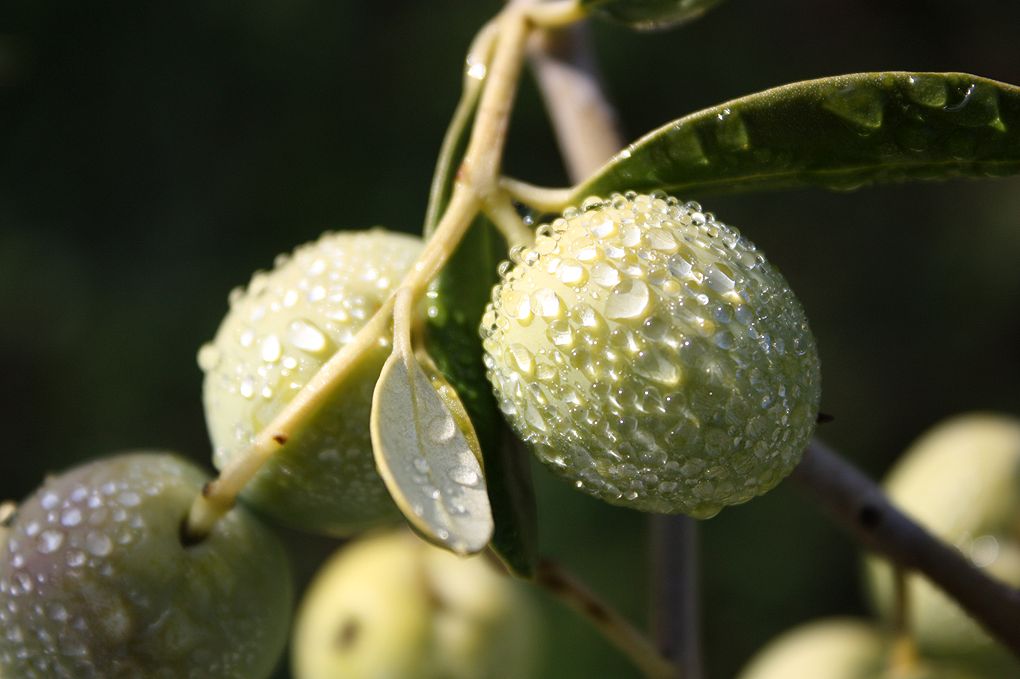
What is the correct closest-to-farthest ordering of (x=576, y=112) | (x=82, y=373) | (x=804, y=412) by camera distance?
(x=804, y=412) < (x=576, y=112) < (x=82, y=373)

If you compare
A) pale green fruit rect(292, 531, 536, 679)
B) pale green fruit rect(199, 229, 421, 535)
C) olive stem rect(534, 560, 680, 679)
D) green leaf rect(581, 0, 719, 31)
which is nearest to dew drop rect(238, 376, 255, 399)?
pale green fruit rect(199, 229, 421, 535)

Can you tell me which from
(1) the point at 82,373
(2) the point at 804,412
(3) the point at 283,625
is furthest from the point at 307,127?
(2) the point at 804,412

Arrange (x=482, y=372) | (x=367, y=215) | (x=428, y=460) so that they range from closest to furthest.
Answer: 1. (x=428, y=460)
2. (x=482, y=372)
3. (x=367, y=215)

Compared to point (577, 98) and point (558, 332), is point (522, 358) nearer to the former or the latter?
point (558, 332)

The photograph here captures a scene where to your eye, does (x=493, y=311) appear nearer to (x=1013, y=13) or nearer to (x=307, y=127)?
(x=307, y=127)

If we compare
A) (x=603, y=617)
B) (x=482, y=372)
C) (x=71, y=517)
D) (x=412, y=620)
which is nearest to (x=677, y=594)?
(x=603, y=617)

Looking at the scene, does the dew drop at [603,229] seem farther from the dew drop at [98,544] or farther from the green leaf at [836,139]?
the dew drop at [98,544]

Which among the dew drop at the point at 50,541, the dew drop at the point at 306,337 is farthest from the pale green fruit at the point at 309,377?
the dew drop at the point at 50,541
